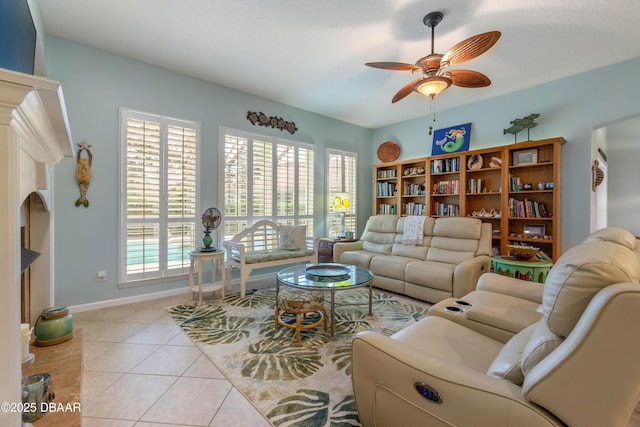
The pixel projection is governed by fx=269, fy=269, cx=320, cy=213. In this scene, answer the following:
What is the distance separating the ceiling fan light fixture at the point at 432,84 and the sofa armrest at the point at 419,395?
226 cm

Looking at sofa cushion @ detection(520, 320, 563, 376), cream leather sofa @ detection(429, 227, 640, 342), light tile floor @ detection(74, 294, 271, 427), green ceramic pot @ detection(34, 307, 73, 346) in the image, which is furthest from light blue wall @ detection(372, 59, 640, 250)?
green ceramic pot @ detection(34, 307, 73, 346)

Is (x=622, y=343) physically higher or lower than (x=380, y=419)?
higher

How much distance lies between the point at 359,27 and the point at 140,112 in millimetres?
2743

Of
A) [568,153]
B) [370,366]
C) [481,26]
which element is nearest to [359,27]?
[481,26]

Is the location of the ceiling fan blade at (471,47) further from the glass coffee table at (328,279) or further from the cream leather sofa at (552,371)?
the glass coffee table at (328,279)

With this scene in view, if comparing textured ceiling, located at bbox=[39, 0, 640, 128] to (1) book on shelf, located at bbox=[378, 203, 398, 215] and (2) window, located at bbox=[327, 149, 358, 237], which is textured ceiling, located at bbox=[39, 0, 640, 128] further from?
(1) book on shelf, located at bbox=[378, 203, 398, 215]

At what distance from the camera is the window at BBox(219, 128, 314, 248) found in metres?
4.04

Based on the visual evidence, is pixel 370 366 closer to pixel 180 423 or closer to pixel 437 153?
pixel 180 423

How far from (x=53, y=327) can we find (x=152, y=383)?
0.96 metres

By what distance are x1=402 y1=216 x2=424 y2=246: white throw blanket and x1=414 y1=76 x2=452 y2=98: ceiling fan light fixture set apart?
77.6 inches

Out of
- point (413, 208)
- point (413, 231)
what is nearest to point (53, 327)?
point (413, 231)

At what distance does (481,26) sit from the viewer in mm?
2541

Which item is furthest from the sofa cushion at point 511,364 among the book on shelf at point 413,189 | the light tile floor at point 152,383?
the book on shelf at point 413,189

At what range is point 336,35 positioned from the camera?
2.70 meters
